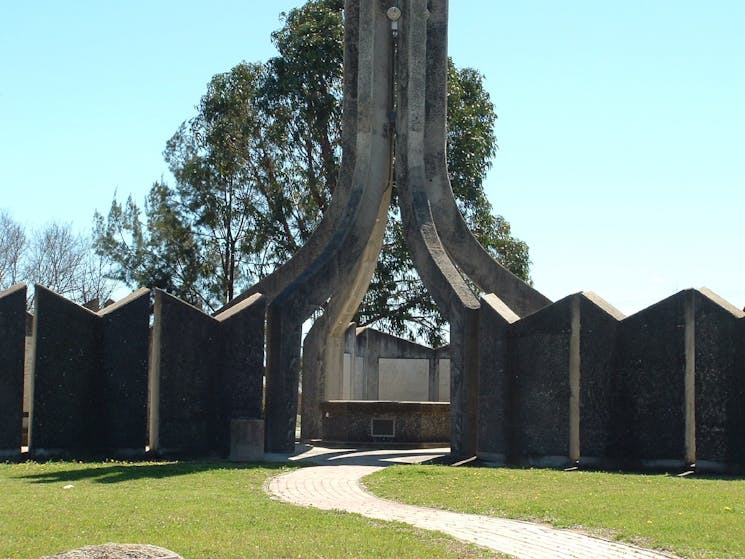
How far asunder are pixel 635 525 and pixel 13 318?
35.3ft

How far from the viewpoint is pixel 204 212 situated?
33.2 metres

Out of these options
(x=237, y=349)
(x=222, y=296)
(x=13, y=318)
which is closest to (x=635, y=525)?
(x=237, y=349)

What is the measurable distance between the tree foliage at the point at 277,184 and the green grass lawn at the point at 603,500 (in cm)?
1474

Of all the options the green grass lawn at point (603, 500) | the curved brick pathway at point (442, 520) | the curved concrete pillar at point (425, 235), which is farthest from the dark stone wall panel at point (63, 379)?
the curved concrete pillar at point (425, 235)

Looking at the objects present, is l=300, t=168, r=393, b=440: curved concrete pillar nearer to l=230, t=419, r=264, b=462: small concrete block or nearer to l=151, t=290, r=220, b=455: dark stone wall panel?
l=151, t=290, r=220, b=455: dark stone wall panel

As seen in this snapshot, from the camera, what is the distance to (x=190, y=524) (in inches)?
390

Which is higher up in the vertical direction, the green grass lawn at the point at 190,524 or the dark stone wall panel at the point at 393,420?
the dark stone wall panel at the point at 393,420

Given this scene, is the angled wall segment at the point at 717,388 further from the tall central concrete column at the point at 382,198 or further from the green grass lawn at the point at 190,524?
the green grass lawn at the point at 190,524

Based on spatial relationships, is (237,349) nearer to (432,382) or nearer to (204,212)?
(432,382)

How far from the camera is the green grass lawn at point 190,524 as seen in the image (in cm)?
873

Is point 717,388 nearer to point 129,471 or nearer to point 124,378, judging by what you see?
point 129,471

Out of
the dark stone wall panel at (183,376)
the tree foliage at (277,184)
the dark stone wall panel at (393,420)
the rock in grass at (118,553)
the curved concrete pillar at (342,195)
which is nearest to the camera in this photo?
the rock in grass at (118,553)

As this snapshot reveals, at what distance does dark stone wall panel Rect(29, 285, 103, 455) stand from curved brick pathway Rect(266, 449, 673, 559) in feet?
12.0

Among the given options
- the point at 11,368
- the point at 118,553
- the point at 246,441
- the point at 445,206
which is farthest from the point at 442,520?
the point at 445,206
